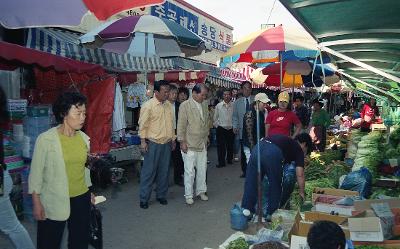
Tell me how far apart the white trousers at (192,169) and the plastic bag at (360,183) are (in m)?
2.41

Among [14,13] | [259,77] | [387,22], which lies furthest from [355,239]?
[259,77]

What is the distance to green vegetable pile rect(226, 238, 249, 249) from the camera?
387 cm

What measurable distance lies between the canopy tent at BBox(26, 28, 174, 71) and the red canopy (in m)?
1.77

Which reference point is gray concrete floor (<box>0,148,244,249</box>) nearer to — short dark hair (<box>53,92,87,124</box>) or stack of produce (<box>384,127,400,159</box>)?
short dark hair (<box>53,92,87,124</box>)

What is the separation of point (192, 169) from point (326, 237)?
4.39m

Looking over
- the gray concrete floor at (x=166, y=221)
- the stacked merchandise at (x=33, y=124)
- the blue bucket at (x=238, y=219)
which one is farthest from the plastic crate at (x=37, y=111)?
the blue bucket at (x=238, y=219)

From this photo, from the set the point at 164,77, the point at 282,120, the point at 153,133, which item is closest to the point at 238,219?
the point at 153,133

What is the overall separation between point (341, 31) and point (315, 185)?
2.81m

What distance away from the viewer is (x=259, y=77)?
47.0 feet

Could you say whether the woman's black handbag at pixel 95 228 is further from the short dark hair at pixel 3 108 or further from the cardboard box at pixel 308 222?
the cardboard box at pixel 308 222

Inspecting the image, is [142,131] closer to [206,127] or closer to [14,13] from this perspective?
[206,127]

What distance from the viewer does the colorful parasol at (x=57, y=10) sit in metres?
3.42

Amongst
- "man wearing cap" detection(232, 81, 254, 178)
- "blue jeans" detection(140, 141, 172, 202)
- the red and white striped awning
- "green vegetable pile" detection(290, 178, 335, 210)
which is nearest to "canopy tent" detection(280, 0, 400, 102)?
"green vegetable pile" detection(290, 178, 335, 210)

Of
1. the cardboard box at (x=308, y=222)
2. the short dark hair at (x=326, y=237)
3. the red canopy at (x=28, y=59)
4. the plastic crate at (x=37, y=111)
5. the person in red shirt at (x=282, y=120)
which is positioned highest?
the red canopy at (x=28, y=59)
